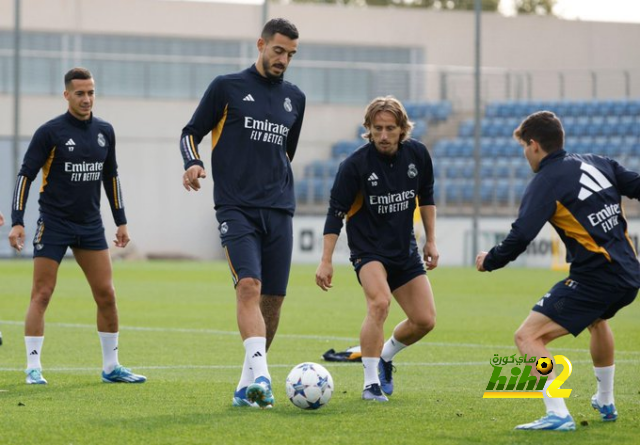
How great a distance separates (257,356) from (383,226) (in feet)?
5.11

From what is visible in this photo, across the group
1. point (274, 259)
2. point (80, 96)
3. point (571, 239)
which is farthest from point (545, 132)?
point (80, 96)

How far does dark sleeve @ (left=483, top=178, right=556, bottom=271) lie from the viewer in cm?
668

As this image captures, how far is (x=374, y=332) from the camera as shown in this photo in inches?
317

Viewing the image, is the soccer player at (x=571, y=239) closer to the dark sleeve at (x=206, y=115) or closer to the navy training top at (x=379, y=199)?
the navy training top at (x=379, y=199)

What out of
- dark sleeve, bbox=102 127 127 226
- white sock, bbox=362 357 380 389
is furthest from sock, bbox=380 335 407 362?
dark sleeve, bbox=102 127 127 226

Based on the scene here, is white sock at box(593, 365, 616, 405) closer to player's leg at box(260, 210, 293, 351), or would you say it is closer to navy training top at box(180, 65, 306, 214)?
player's leg at box(260, 210, 293, 351)

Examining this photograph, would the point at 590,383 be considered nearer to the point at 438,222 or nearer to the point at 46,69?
the point at 438,222

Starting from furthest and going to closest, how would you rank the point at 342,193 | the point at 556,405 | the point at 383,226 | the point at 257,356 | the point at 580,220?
the point at 383,226 < the point at 342,193 < the point at 257,356 < the point at 580,220 < the point at 556,405

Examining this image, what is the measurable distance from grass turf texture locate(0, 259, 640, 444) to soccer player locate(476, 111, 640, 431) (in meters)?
0.59

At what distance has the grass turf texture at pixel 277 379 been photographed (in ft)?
21.3

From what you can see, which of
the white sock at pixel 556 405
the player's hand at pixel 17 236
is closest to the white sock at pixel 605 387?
the white sock at pixel 556 405

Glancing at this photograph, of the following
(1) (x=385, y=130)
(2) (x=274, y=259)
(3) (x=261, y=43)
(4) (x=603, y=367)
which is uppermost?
(3) (x=261, y=43)

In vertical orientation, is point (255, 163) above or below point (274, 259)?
above

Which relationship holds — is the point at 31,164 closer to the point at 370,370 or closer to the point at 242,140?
the point at 242,140
